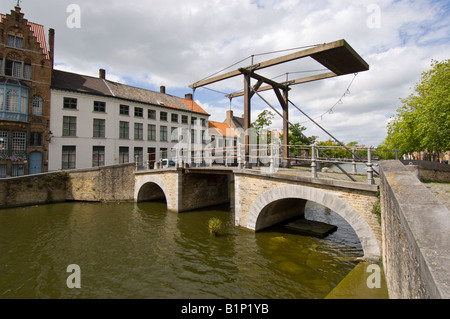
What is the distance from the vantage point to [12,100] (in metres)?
18.8

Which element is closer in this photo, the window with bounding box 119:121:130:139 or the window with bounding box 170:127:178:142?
the window with bounding box 119:121:130:139

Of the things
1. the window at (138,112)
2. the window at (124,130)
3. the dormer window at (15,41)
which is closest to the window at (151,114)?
the window at (138,112)

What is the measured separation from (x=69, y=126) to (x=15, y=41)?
8099mm

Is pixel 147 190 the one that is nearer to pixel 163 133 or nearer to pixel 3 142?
pixel 163 133

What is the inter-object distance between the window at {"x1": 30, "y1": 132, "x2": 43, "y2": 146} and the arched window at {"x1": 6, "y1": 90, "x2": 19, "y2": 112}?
7.73ft

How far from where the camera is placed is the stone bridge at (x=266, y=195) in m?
6.53

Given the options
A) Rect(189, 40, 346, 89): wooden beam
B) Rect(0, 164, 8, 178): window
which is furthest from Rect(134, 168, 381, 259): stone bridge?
Rect(0, 164, 8, 178): window

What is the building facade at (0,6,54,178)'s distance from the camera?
1847cm

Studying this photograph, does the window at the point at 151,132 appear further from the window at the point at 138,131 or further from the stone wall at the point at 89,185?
the stone wall at the point at 89,185

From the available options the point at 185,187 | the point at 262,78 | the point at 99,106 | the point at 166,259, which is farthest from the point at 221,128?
the point at 166,259

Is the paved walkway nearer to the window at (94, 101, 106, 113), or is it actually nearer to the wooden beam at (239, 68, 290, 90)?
the wooden beam at (239, 68, 290, 90)

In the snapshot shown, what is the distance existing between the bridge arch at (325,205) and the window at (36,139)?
2075 cm
